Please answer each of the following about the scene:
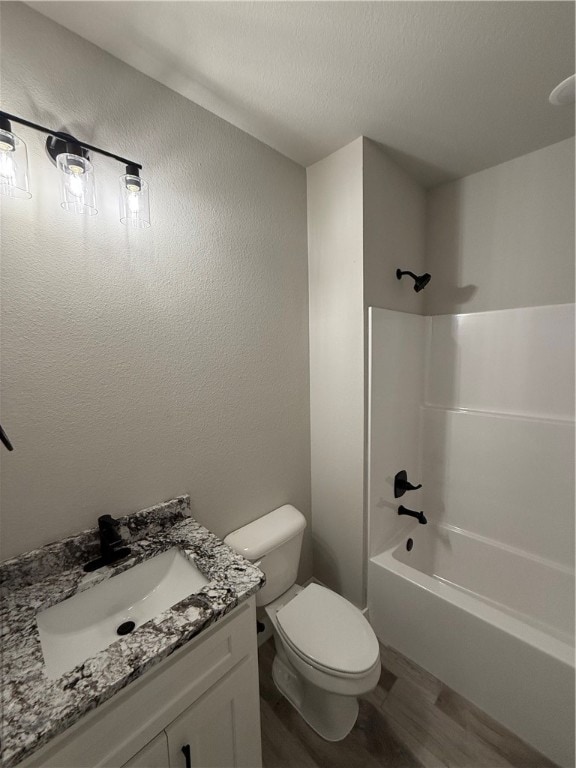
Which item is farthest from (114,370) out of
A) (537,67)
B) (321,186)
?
(537,67)

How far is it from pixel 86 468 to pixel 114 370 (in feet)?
1.12

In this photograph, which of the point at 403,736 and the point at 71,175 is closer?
the point at 71,175

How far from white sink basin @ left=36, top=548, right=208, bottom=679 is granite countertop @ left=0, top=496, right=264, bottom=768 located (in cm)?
3

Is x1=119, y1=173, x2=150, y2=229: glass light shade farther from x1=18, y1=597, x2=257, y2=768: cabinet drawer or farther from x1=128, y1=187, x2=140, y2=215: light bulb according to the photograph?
x1=18, y1=597, x2=257, y2=768: cabinet drawer

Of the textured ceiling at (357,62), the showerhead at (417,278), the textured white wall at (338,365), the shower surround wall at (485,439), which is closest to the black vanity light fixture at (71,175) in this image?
the textured ceiling at (357,62)

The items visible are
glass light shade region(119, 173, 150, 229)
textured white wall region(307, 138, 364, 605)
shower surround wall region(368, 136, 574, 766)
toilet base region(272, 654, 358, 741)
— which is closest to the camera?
glass light shade region(119, 173, 150, 229)

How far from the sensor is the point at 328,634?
127cm

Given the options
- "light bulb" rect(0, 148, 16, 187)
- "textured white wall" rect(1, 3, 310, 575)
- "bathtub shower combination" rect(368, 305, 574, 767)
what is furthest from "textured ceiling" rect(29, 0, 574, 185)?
"bathtub shower combination" rect(368, 305, 574, 767)

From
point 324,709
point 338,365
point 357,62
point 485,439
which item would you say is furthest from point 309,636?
point 357,62

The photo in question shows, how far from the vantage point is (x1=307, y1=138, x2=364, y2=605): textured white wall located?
1547 millimetres

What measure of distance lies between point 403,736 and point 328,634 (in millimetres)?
519

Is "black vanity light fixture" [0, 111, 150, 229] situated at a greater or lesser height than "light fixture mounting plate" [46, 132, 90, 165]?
lesser

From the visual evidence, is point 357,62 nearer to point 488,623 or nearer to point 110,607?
point 110,607

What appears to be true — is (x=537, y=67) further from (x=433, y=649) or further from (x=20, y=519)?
(x=433, y=649)
